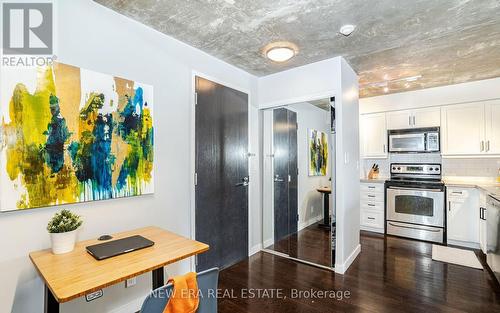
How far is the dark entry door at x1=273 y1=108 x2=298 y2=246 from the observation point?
348cm

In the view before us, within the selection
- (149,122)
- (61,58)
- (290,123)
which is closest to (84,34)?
(61,58)

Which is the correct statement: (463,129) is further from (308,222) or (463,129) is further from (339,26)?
(339,26)

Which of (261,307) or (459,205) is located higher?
(459,205)

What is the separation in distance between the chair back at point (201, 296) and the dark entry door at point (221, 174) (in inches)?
55.1

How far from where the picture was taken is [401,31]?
232cm

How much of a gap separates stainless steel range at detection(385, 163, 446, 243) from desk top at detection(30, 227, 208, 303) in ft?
12.3

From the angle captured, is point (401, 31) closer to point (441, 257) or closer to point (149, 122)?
point (149, 122)

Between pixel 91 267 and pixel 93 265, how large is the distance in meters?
0.02

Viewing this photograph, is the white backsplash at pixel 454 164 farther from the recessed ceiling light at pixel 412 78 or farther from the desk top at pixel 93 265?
the desk top at pixel 93 265

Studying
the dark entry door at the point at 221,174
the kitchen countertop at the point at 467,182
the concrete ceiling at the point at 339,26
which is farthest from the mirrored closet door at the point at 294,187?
the kitchen countertop at the point at 467,182

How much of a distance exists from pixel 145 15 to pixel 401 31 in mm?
2360

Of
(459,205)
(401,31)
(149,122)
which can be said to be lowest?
(459,205)

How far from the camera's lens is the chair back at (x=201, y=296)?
102 cm

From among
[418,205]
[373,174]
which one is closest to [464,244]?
[418,205]
